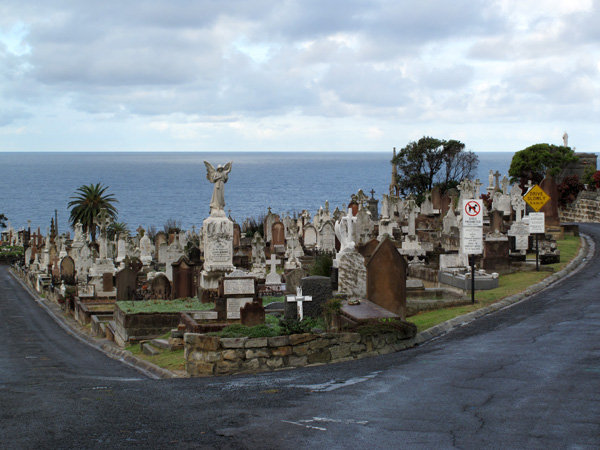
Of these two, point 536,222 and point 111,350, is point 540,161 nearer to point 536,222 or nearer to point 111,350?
point 536,222

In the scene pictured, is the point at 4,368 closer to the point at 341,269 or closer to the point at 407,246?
the point at 341,269

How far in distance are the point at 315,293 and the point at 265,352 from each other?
2896 mm

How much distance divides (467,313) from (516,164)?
4189 cm

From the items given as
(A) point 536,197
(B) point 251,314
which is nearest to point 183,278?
(B) point 251,314

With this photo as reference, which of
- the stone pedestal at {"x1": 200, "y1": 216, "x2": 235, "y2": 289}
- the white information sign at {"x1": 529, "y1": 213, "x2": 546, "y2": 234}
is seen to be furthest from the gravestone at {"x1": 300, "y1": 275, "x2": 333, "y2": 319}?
the white information sign at {"x1": 529, "y1": 213, "x2": 546, "y2": 234}

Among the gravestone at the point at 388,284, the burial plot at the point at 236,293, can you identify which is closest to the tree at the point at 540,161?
the burial plot at the point at 236,293

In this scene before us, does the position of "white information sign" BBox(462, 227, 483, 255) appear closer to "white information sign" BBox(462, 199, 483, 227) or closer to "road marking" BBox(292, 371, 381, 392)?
"white information sign" BBox(462, 199, 483, 227)

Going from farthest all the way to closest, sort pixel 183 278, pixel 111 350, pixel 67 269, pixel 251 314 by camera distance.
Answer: pixel 67 269, pixel 183 278, pixel 111 350, pixel 251 314

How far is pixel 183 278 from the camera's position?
22.7 metres

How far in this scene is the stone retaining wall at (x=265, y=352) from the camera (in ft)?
40.0

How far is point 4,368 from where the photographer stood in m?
15.2

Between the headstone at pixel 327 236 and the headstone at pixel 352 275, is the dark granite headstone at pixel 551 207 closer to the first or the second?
the headstone at pixel 327 236

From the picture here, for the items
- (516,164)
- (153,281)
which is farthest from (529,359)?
(516,164)

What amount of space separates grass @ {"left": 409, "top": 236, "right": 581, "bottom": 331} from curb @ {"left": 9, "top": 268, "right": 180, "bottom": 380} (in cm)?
532
